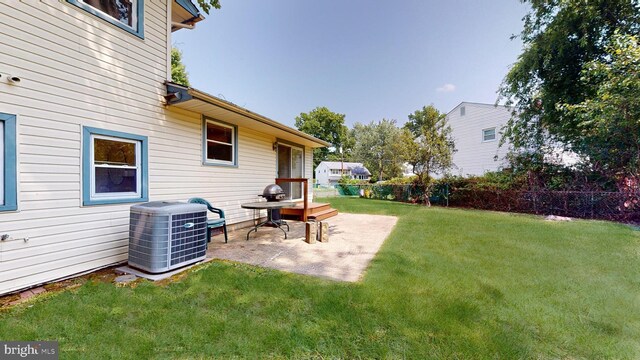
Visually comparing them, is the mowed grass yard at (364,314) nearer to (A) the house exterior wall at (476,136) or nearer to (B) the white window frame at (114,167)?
(B) the white window frame at (114,167)

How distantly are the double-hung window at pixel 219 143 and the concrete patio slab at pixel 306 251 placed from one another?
181 cm

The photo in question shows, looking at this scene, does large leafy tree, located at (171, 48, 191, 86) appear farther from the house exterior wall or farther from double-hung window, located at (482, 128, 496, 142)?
double-hung window, located at (482, 128, 496, 142)

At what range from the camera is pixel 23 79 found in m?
2.74

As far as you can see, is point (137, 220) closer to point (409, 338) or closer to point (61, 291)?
point (61, 291)

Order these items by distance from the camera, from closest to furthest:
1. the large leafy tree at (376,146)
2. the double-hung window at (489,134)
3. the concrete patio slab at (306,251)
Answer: the concrete patio slab at (306,251)
the double-hung window at (489,134)
the large leafy tree at (376,146)

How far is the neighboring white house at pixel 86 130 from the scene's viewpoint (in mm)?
2697

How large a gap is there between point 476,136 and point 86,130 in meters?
18.9

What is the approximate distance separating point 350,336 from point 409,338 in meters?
0.49

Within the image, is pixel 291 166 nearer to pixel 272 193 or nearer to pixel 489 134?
pixel 272 193

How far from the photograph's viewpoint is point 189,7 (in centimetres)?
508

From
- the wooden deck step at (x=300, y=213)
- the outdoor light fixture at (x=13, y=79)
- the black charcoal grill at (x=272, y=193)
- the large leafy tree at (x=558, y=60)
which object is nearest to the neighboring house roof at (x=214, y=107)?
the black charcoal grill at (x=272, y=193)

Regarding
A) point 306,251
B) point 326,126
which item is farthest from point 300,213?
point 326,126

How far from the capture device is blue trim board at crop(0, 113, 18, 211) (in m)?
2.60

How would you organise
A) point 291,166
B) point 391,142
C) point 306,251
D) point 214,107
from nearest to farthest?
point 306,251 < point 214,107 < point 291,166 < point 391,142
